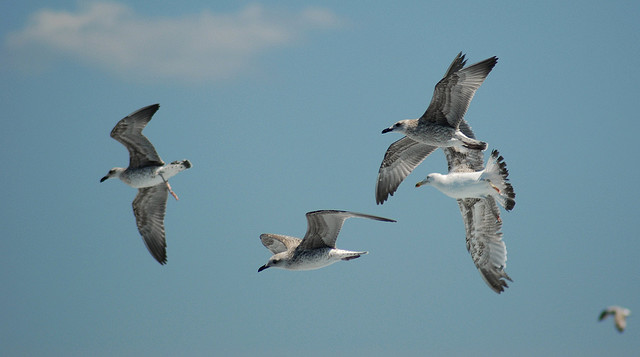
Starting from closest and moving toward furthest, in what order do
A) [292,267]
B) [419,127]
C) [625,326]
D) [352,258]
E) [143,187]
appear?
[625,326], [352,258], [292,267], [419,127], [143,187]

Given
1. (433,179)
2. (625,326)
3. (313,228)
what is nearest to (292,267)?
(313,228)

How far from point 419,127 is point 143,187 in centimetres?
611

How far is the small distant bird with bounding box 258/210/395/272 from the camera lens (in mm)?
11312

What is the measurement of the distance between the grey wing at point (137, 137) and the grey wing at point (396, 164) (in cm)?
492

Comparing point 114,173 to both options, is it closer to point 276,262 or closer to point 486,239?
point 276,262

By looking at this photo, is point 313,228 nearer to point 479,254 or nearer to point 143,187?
point 479,254

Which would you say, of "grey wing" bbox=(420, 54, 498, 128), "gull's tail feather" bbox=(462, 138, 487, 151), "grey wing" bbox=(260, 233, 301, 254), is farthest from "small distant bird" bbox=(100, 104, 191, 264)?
"gull's tail feather" bbox=(462, 138, 487, 151)

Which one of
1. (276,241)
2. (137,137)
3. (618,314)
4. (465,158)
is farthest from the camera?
(276,241)

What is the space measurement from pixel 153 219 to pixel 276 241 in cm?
338

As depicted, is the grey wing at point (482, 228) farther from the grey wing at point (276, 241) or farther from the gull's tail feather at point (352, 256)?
the grey wing at point (276, 241)

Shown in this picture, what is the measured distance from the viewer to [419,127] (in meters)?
13.1

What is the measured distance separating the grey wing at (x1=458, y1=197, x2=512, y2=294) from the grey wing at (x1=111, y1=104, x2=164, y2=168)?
20.4 ft

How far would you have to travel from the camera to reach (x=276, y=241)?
46.2 feet

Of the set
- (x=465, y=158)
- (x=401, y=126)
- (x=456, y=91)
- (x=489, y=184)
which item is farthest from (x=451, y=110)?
(x=489, y=184)
